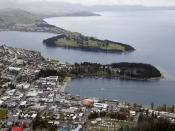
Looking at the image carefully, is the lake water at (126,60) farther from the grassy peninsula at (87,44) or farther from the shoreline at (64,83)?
the grassy peninsula at (87,44)

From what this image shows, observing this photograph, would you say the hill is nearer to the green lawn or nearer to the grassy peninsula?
the grassy peninsula

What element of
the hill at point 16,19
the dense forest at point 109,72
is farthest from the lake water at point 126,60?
the hill at point 16,19

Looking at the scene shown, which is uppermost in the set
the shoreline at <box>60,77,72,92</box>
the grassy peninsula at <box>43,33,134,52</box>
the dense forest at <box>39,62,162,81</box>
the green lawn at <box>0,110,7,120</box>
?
the grassy peninsula at <box>43,33,134,52</box>

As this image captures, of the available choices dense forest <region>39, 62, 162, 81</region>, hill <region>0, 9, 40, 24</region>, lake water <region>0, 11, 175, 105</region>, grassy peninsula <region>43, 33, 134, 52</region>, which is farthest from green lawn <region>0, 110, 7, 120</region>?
hill <region>0, 9, 40, 24</region>

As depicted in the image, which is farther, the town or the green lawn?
the green lawn

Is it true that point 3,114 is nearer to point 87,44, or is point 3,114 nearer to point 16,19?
point 87,44

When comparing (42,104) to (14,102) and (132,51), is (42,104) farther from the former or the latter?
(132,51)

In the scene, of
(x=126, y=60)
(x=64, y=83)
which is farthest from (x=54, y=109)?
(x=126, y=60)
